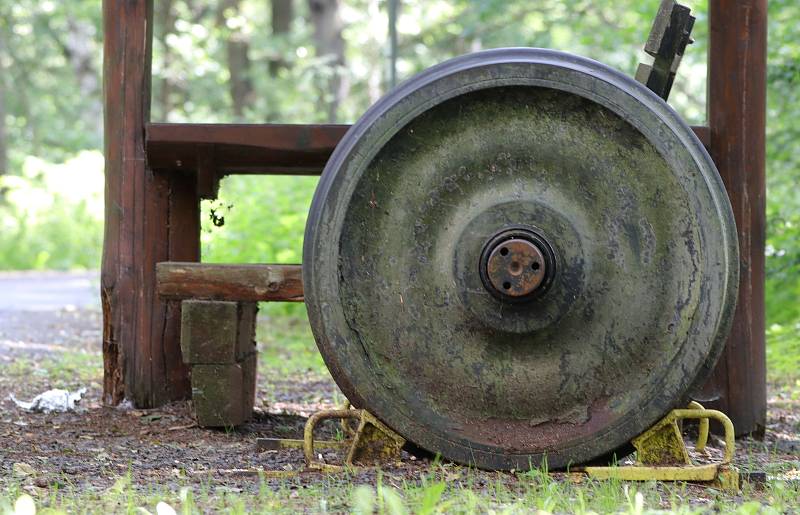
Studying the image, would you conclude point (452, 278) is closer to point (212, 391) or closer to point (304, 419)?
point (212, 391)

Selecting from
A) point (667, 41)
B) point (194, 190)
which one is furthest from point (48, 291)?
point (667, 41)

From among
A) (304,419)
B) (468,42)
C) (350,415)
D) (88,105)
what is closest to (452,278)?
(350,415)

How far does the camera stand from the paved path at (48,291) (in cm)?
1131

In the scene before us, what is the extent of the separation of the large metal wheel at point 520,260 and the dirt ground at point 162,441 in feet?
0.89

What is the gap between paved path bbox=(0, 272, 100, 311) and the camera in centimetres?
1131

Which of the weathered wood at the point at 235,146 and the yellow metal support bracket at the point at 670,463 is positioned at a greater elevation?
the weathered wood at the point at 235,146

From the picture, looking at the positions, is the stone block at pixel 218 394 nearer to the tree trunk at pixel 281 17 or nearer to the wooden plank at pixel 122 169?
the wooden plank at pixel 122 169

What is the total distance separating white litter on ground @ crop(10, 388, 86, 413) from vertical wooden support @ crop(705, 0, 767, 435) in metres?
2.81

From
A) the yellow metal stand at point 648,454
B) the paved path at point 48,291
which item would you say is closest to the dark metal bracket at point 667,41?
the yellow metal stand at point 648,454

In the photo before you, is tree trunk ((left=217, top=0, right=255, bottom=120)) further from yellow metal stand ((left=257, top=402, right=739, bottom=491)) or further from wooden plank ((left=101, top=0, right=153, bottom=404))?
yellow metal stand ((left=257, top=402, right=739, bottom=491))

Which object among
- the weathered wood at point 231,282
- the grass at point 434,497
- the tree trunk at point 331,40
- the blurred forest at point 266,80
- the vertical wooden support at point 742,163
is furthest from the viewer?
the tree trunk at point 331,40

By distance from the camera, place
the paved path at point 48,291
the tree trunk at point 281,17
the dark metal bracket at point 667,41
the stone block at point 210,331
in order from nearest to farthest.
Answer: the dark metal bracket at point 667,41
the stone block at point 210,331
the paved path at point 48,291
the tree trunk at point 281,17

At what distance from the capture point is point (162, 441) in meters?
4.51

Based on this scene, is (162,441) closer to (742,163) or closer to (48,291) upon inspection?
(742,163)
